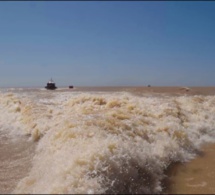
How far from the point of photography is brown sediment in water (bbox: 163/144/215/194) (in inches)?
272

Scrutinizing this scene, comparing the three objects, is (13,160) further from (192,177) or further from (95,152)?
(192,177)

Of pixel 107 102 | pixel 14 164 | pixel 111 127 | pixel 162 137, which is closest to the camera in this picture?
pixel 14 164

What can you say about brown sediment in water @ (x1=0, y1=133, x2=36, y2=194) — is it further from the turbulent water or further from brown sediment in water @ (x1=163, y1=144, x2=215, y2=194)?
brown sediment in water @ (x1=163, y1=144, x2=215, y2=194)

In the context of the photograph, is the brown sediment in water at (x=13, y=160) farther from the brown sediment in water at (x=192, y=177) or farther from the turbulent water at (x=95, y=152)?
the brown sediment in water at (x=192, y=177)

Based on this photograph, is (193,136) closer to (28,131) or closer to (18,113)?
(28,131)

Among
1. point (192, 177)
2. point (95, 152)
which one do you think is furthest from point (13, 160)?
point (192, 177)

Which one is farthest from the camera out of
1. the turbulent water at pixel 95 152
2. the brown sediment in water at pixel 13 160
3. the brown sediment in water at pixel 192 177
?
the brown sediment in water at pixel 13 160

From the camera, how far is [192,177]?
303 inches

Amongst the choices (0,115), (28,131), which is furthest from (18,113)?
(28,131)

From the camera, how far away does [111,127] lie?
10.2 m

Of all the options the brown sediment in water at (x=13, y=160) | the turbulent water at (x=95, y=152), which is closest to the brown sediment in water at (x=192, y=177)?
the turbulent water at (x=95, y=152)

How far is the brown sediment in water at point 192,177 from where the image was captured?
6918mm

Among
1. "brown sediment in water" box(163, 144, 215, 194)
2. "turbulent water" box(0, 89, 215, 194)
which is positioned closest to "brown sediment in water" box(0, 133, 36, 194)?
"turbulent water" box(0, 89, 215, 194)

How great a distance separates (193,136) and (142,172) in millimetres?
5605
